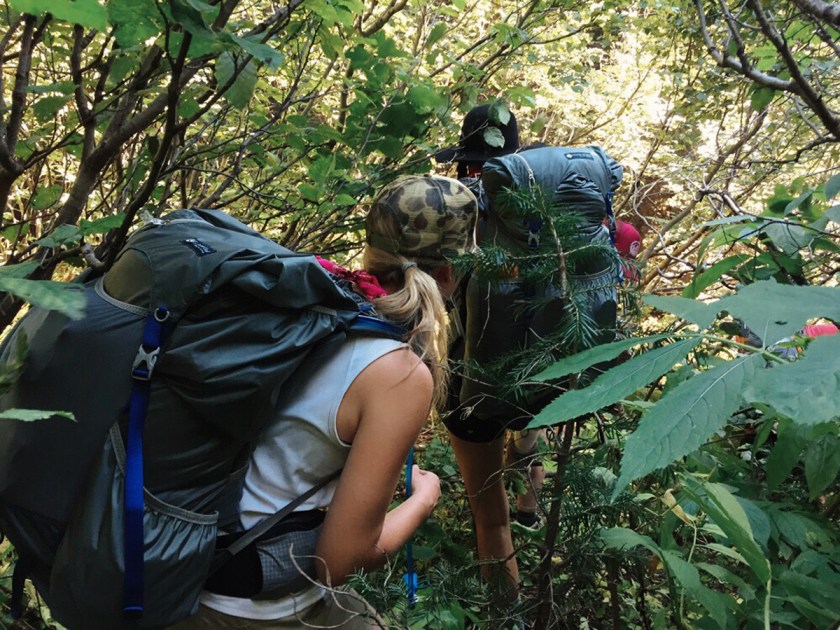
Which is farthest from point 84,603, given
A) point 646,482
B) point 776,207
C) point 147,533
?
point 776,207

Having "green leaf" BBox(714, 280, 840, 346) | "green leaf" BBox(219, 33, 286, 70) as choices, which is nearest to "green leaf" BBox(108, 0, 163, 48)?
"green leaf" BBox(219, 33, 286, 70)

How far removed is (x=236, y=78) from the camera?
147cm

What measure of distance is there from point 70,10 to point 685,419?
82 cm

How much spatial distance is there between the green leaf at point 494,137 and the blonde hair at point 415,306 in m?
1.01

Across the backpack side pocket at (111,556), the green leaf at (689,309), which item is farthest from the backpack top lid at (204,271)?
the green leaf at (689,309)

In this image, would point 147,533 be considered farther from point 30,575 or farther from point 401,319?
point 401,319

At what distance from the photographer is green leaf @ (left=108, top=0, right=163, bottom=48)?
116cm

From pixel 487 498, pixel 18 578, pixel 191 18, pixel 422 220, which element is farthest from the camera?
pixel 487 498

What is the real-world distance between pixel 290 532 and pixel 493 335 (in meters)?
0.96

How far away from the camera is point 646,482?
1.71 m

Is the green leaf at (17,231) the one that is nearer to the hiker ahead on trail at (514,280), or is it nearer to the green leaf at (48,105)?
the green leaf at (48,105)

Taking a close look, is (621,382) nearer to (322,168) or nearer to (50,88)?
(50,88)

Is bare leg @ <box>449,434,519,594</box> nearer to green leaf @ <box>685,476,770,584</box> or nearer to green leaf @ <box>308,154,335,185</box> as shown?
green leaf @ <box>308,154,335,185</box>

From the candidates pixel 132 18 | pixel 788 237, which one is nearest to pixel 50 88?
pixel 132 18
